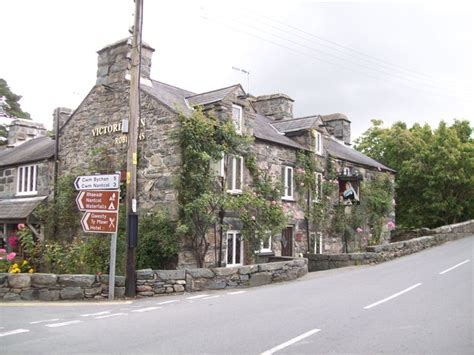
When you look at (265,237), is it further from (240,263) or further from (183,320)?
(183,320)

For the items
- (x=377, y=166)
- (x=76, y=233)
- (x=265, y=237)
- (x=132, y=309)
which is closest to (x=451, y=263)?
(x=265, y=237)

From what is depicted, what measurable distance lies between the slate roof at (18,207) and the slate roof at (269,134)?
970cm

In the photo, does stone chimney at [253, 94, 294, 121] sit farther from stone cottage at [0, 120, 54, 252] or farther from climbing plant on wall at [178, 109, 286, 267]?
stone cottage at [0, 120, 54, 252]

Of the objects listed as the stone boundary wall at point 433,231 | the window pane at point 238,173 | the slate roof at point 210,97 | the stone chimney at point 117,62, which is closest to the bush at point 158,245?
the window pane at point 238,173

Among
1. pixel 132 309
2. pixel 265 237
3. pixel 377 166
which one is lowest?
pixel 132 309

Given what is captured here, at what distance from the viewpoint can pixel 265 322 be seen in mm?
9133

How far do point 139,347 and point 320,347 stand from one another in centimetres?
269

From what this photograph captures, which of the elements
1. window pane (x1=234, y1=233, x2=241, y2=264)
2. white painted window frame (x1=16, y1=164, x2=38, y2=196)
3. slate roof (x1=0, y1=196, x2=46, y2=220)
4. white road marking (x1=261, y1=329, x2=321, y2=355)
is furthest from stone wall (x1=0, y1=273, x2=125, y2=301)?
white painted window frame (x1=16, y1=164, x2=38, y2=196)

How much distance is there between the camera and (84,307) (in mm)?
11227

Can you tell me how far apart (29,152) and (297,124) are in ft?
44.2

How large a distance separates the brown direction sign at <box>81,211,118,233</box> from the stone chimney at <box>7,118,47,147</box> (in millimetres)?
18648

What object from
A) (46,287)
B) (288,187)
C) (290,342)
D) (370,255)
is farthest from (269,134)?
(290,342)

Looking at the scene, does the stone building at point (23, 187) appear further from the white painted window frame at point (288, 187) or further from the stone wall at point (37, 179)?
the white painted window frame at point (288, 187)

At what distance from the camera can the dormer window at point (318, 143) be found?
2388 centimetres
